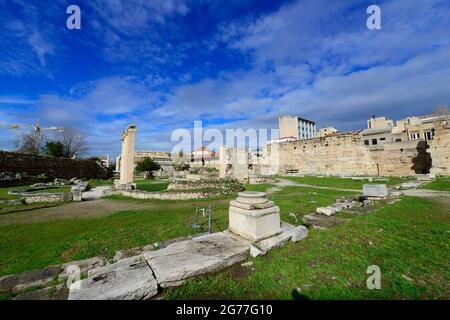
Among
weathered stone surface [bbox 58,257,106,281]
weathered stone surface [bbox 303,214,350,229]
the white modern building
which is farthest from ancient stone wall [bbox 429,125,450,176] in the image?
the white modern building

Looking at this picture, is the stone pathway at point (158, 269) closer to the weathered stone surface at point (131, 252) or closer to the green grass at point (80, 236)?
the weathered stone surface at point (131, 252)

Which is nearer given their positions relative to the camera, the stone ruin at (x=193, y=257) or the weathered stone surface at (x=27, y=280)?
the stone ruin at (x=193, y=257)

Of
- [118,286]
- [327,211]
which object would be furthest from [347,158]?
[118,286]

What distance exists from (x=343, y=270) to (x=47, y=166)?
30101 mm

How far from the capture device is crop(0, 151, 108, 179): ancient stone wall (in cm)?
1850

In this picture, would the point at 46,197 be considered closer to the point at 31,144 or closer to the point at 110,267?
the point at 110,267

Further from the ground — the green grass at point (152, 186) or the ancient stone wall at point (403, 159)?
the ancient stone wall at point (403, 159)

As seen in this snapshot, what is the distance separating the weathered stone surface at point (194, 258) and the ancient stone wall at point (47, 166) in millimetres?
25068

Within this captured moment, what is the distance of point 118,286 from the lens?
2000 millimetres

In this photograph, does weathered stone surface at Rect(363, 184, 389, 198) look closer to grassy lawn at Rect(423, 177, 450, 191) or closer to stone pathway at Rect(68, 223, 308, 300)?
grassy lawn at Rect(423, 177, 450, 191)

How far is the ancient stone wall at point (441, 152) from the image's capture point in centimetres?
1538

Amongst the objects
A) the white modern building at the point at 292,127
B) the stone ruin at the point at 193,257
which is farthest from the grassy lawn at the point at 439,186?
the white modern building at the point at 292,127

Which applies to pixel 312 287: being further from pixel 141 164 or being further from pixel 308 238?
pixel 141 164
